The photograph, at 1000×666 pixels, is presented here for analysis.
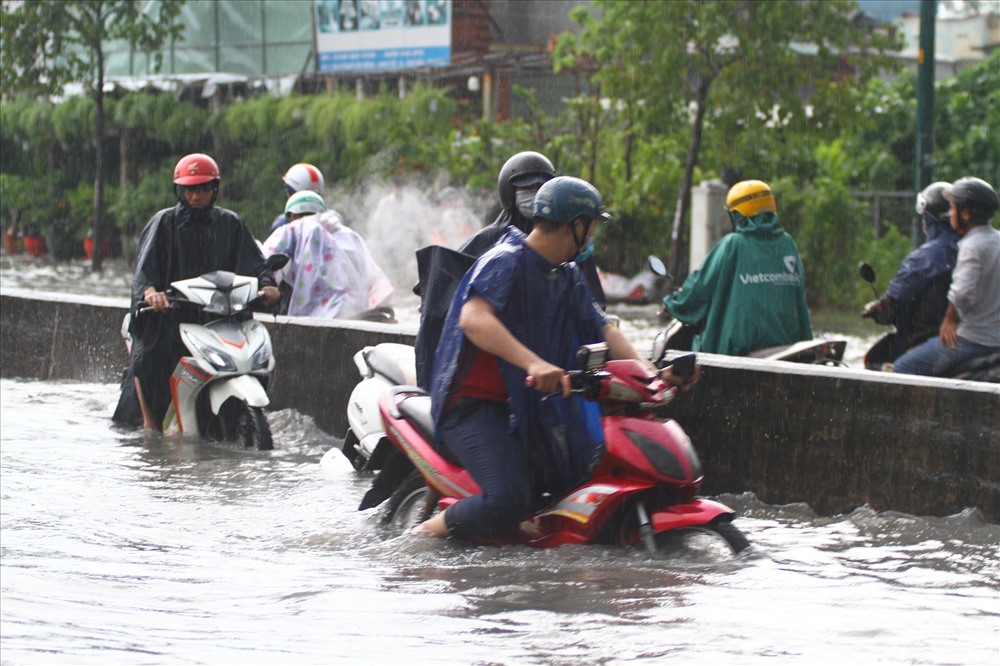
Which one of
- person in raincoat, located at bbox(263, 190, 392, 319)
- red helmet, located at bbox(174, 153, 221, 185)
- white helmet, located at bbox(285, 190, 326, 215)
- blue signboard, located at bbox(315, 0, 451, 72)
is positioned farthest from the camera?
blue signboard, located at bbox(315, 0, 451, 72)

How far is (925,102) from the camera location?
589 inches

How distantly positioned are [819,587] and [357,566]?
1728mm

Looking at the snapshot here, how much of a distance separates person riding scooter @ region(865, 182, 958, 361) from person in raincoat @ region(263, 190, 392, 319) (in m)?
3.47

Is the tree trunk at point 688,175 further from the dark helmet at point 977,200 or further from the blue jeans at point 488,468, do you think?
the blue jeans at point 488,468

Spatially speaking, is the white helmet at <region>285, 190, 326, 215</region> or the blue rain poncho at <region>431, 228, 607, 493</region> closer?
the blue rain poncho at <region>431, 228, 607, 493</region>

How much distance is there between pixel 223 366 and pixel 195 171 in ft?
3.77

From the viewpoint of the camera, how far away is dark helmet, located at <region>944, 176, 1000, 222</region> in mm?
8156

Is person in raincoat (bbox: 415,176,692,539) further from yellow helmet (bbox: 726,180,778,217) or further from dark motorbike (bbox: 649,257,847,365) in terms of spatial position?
yellow helmet (bbox: 726,180,778,217)

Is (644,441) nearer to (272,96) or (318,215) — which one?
(318,215)

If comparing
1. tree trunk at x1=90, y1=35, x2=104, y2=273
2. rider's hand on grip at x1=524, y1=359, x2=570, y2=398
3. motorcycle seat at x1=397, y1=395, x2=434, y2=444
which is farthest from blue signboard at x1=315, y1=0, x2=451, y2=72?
rider's hand on grip at x1=524, y1=359, x2=570, y2=398

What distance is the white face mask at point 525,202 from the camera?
6.41 meters

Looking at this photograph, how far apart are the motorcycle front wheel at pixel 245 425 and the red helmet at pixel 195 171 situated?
126 cm

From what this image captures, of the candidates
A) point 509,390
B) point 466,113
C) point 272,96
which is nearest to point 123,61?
point 272,96

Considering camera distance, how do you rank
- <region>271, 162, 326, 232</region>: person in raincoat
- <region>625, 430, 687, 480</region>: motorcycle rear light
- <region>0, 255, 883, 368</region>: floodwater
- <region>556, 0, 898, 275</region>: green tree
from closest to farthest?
<region>625, 430, 687, 480</region>: motorcycle rear light < <region>271, 162, 326, 232</region>: person in raincoat < <region>0, 255, 883, 368</region>: floodwater < <region>556, 0, 898, 275</region>: green tree
